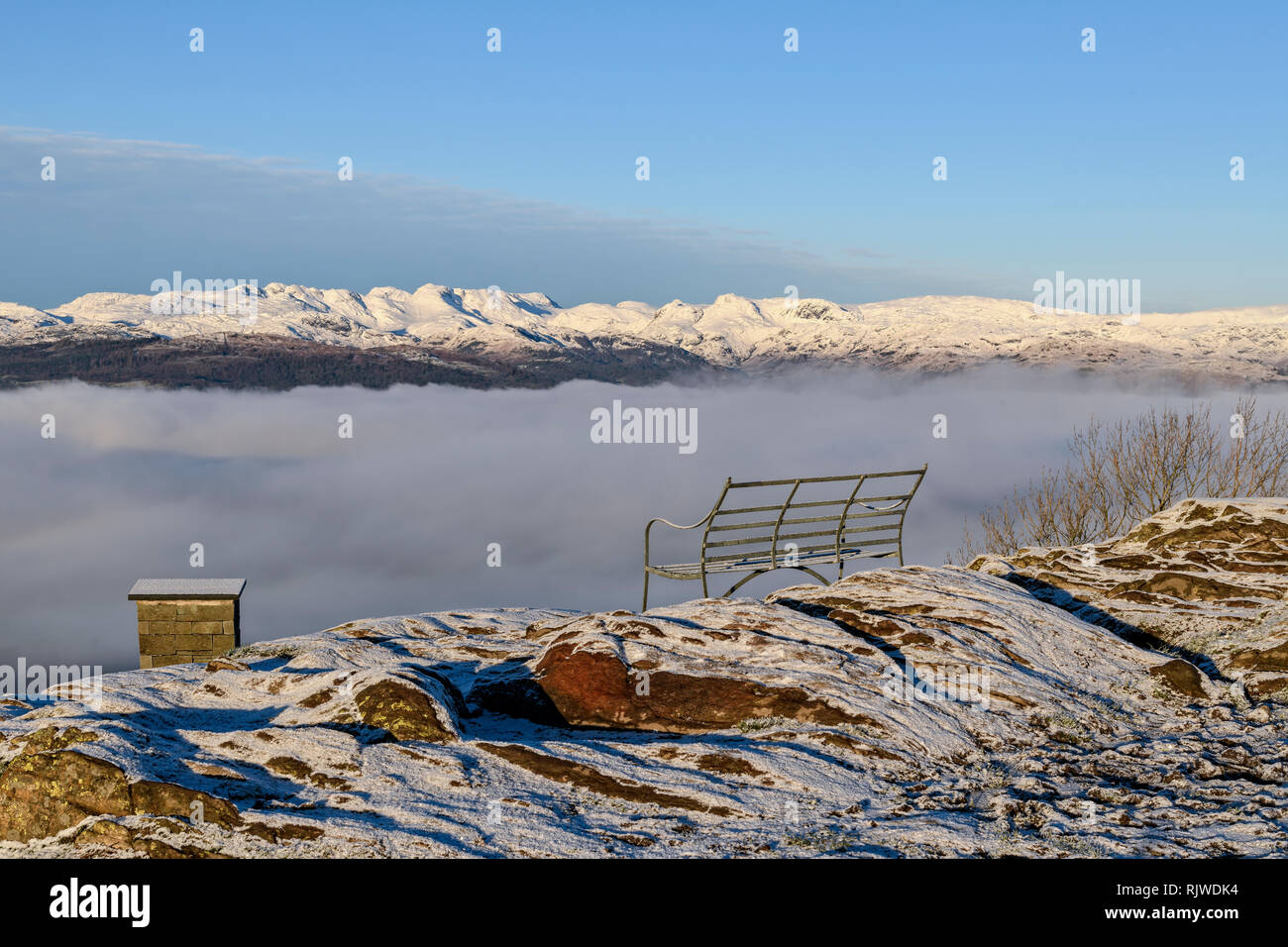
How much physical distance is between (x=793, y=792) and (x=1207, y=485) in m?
22.1

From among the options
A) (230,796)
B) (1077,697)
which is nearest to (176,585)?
(230,796)

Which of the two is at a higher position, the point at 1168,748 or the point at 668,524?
the point at 668,524

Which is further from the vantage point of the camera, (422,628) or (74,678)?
(422,628)

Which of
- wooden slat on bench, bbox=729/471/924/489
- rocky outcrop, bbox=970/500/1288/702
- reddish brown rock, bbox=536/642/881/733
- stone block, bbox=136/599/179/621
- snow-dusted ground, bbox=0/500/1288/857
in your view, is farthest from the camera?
stone block, bbox=136/599/179/621

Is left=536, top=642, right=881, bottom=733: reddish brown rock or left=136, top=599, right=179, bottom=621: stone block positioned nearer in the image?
left=536, top=642, right=881, bottom=733: reddish brown rock

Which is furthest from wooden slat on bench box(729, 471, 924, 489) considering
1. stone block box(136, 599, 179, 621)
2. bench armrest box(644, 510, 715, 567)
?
stone block box(136, 599, 179, 621)

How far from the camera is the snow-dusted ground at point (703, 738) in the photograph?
4.74m

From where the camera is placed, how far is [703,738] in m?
6.38

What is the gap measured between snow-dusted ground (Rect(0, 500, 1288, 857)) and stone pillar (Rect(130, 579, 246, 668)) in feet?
6.22

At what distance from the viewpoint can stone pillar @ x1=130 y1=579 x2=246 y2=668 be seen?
1018 centimetres

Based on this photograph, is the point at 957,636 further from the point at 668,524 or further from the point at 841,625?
the point at 668,524

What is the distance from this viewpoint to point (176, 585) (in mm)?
10398

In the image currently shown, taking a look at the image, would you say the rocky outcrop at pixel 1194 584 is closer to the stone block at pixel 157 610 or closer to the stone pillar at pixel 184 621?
the stone pillar at pixel 184 621

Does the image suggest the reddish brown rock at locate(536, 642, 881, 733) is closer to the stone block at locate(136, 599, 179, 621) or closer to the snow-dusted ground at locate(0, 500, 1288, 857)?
the snow-dusted ground at locate(0, 500, 1288, 857)
